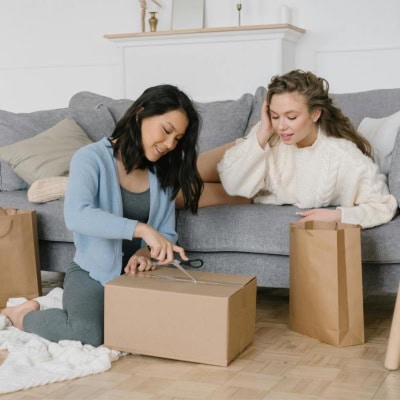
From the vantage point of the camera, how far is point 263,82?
4.86m

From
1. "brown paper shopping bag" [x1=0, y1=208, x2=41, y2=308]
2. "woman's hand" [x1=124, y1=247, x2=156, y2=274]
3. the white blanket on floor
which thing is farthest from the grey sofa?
the white blanket on floor

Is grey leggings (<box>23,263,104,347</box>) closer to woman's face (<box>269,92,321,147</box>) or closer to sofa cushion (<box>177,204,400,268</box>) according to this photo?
sofa cushion (<box>177,204,400,268</box>)

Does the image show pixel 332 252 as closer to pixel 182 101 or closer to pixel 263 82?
pixel 182 101

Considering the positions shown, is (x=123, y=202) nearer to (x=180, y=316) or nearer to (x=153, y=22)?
(x=180, y=316)

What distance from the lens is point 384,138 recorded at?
2.89 meters

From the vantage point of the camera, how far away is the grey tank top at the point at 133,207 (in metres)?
2.49

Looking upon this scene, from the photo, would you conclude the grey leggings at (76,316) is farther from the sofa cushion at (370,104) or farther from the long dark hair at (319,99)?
the sofa cushion at (370,104)

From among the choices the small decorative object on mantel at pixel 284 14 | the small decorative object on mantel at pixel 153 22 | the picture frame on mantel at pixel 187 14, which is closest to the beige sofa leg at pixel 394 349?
the small decorative object on mantel at pixel 284 14

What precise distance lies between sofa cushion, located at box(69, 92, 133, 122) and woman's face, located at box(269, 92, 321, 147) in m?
1.11

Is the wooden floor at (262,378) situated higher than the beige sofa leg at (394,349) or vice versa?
the beige sofa leg at (394,349)

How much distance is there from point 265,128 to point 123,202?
0.57 metres

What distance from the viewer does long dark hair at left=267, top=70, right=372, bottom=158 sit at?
2.64 meters

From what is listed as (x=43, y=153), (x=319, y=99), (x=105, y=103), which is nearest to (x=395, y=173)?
(x=319, y=99)

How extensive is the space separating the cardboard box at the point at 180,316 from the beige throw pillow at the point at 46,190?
82cm
